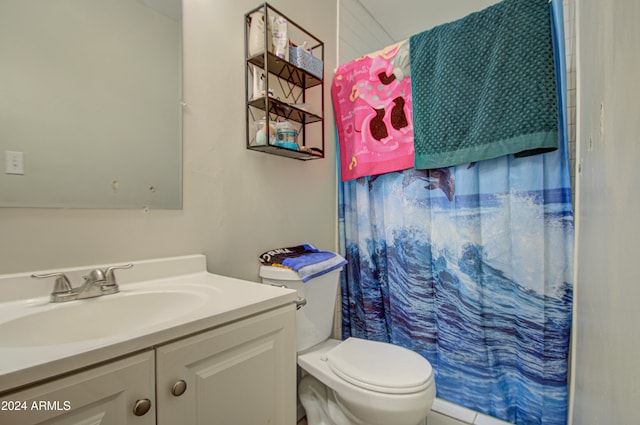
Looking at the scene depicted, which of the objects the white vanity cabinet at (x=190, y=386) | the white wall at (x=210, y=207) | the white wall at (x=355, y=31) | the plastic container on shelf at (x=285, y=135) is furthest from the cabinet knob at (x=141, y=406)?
the white wall at (x=355, y=31)

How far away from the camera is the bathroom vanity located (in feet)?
1.43

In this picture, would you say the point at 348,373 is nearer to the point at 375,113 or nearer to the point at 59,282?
the point at 59,282

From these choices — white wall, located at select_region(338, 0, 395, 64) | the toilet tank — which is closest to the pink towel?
white wall, located at select_region(338, 0, 395, 64)

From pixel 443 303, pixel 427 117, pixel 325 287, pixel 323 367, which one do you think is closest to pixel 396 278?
pixel 443 303

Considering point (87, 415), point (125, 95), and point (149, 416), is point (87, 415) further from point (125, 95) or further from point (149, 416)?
point (125, 95)

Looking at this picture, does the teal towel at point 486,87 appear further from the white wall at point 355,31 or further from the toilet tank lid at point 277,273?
the toilet tank lid at point 277,273

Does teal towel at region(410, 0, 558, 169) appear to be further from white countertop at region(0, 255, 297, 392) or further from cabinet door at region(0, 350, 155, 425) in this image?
cabinet door at region(0, 350, 155, 425)

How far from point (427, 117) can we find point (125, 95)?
1283 millimetres

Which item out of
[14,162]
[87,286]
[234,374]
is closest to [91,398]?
[234,374]

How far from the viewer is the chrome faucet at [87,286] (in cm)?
73

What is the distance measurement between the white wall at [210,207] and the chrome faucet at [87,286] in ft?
0.22

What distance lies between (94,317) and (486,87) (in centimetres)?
166

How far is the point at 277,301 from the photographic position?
2.53ft

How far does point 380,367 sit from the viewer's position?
1.07m
